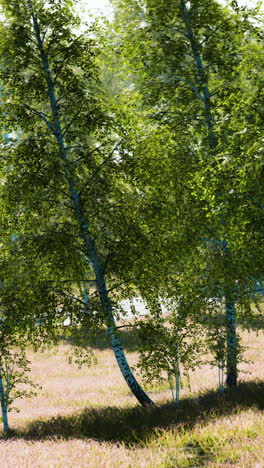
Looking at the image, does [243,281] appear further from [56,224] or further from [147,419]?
[56,224]

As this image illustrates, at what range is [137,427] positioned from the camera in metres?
10.3

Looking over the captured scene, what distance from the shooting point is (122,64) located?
502 inches

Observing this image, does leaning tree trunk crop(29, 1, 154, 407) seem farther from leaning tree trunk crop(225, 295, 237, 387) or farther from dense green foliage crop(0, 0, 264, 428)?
leaning tree trunk crop(225, 295, 237, 387)

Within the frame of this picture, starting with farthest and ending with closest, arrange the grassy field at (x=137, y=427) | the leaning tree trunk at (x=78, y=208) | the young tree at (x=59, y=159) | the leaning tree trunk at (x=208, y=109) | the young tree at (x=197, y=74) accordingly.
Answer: the leaning tree trunk at (x=208, y=109)
the young tree at (x=197, y=74)
the leaning tree trunk at (x=78, y=208)
the young tree at (x=59, y=159)
the grassy field at (x=137, y=427)

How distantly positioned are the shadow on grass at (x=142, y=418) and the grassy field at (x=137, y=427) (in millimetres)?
20

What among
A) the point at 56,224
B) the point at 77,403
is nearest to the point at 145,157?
the point at 56,224

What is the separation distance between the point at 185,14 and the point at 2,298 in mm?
7970

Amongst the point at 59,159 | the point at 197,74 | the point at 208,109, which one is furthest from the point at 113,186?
the point at 197,74

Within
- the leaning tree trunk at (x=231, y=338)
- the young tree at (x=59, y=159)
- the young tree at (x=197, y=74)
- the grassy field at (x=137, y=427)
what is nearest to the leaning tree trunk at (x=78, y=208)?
the young tree at (x=59, y=159)

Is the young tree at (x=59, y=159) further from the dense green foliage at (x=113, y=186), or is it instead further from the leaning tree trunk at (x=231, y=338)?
the leaning tree trunk at (x=231, y=338)

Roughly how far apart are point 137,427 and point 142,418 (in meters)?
0.58

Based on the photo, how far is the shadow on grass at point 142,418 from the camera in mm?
9573

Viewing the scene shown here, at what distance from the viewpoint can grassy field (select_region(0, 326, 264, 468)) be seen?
23.1 ft

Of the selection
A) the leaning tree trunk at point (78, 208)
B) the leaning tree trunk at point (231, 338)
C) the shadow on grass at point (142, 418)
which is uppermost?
the leaning tree trunk at point (78, 208)
